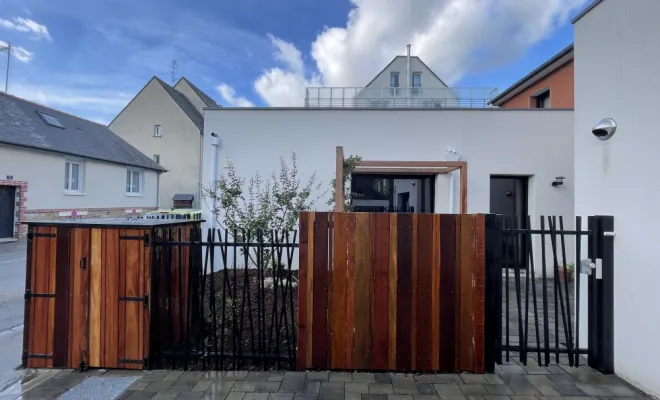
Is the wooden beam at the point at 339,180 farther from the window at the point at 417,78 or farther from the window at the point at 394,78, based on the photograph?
the window at the point at 417,78

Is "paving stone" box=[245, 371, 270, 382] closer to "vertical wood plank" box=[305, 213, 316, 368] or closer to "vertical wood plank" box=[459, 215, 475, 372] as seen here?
"vertical wood plank" box=[305, 213, 316, 368]

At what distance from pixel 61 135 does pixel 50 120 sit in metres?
1.17

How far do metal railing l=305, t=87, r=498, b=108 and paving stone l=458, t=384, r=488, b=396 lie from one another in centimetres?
750

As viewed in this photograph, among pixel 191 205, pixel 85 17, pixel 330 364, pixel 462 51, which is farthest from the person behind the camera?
pixel 191 205

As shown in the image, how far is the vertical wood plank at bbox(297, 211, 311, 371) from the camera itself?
2746 millimetres

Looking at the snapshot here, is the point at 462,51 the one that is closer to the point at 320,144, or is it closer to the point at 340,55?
the point at 340,55

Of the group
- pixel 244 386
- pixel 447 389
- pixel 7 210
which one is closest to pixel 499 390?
pixel 447 389

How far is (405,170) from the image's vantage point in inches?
260

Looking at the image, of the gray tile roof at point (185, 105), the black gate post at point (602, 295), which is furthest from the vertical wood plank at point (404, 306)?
the gray tile roof at point (185, 105)

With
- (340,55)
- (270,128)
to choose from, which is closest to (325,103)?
(270,128)

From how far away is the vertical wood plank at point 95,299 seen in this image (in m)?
2.73

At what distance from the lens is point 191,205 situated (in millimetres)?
20922

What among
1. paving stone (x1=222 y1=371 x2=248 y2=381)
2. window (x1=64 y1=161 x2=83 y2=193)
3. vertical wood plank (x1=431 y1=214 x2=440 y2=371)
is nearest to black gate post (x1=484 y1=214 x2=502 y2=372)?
vertical wood plank (x1=431 y1=214 x2=440 y2=371)

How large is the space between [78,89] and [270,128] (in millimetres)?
14659
